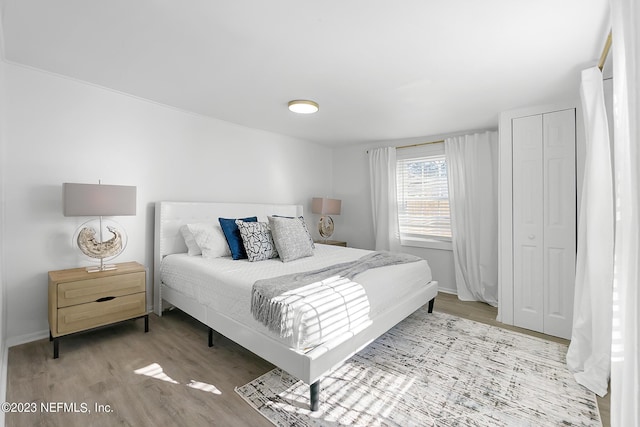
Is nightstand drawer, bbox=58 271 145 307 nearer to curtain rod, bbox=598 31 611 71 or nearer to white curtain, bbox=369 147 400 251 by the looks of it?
white curtain, bbox=369 147 400 251

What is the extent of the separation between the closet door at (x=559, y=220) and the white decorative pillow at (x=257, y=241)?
2.83 m

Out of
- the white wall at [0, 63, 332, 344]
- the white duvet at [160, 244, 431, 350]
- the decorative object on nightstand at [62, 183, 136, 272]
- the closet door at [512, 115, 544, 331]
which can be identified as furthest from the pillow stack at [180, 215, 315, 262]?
the closet door at [512, 115, 544, 331]

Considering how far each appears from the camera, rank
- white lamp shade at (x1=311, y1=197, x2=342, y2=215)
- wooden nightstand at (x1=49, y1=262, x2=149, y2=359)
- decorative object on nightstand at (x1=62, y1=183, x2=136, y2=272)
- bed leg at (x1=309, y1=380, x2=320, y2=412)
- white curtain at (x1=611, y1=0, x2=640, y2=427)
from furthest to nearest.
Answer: white lamp shade at (x1=311, y1=197, x2=342, y2=215), decorative object on nightstand at (x1=62, y1=183, x2=136, y2=272), wooden nightstand at (x1=49, y1=262, x2=149, y2=359), bed leg at (x1=309, y1=380, x2=320, y2=412), white curtain at (x1=611, y1=0, x2=640, y2=427)

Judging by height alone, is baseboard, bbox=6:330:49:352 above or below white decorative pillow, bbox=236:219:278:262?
below

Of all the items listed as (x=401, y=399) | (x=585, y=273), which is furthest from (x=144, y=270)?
(x=585, y=273)

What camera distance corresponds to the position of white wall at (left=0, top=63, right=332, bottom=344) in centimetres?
248

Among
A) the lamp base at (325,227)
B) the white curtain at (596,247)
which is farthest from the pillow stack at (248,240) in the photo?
the white curtain at (596,247)

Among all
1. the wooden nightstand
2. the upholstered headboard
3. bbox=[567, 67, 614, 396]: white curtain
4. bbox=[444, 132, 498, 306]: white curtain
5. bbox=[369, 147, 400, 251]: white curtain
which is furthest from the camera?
bbox=[369, 147, 400, 251]: white curtain

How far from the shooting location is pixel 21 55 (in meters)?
2.29

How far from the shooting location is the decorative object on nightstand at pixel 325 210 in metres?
4.89

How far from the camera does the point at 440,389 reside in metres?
2.03

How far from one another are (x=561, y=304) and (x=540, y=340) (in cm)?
42

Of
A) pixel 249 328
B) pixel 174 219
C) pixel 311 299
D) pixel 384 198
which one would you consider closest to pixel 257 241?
pixel 174 219

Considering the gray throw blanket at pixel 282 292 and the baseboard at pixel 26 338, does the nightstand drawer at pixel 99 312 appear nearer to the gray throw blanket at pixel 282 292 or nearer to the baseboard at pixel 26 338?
the baseboard at pixel 26 338
